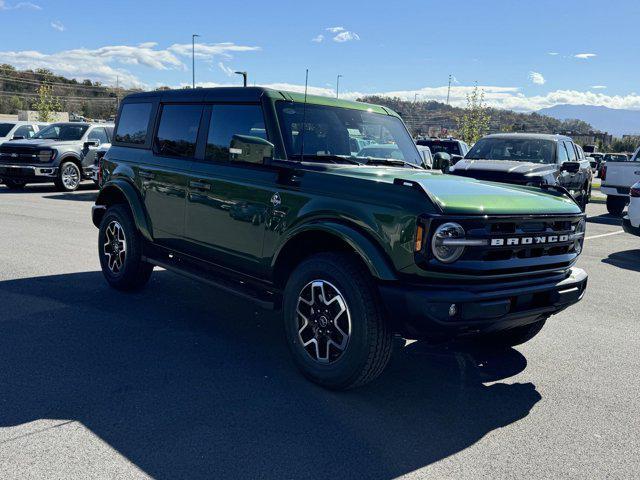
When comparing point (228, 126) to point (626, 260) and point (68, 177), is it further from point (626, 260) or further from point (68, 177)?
point (68, 177)

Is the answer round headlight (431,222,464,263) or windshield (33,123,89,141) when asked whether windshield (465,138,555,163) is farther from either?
windshield (33,123,89,141)

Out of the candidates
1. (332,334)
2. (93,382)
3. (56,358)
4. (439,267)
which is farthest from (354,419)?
(56,358)

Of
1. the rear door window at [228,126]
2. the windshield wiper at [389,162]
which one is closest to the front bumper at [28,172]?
the rear door window at [228,126]

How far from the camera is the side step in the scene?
4.52 meters

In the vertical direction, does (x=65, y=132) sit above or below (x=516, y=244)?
above

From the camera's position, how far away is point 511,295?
12.0 ft

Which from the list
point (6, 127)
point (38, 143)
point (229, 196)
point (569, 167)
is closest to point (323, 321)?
point (229, 196)

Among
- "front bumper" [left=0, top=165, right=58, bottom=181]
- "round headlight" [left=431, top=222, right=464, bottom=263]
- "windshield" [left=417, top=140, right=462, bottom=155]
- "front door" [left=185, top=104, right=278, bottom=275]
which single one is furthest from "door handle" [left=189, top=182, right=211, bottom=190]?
"windshield" [left=417, top=140, right=462, bottom=155]

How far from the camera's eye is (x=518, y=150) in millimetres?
12820

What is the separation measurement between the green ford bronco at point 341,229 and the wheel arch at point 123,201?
3cm

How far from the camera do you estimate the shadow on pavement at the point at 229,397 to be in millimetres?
3143

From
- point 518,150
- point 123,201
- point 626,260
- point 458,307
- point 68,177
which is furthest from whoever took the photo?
point 68,177

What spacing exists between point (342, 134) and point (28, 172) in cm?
1381

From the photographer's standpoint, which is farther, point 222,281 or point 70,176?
point 70,176
